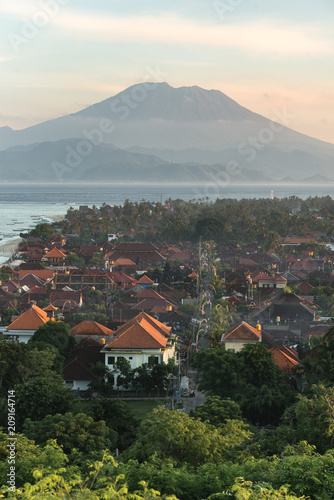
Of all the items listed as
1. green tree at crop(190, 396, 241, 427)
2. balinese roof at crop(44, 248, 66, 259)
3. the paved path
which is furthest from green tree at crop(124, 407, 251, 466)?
balinese roof at crop(44, 248, 66, 259)

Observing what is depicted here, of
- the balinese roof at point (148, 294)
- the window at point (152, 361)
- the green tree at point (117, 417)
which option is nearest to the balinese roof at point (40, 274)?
→ the balinese roof at point (148, 294)

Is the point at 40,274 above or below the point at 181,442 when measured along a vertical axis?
below

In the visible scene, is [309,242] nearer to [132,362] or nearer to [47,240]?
[47,240]

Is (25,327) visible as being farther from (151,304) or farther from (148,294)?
(148,294)

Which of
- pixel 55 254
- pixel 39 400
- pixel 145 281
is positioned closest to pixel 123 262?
pixel 55 254

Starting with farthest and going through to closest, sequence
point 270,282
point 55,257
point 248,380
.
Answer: point 55,257 → point 270,282 → point 248,380

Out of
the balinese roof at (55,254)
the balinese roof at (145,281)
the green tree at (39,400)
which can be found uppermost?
the green tree at (39,400)

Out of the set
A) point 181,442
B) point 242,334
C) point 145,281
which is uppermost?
point 181,442

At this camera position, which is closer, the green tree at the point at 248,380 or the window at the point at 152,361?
the green tree at the point at 248,380

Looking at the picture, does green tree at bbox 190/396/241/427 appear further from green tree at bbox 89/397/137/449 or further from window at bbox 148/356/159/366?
window at bbox 148/356/159/366

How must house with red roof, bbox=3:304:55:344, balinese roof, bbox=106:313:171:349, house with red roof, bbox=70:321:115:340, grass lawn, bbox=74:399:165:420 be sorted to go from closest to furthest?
grass lawn, bbox=74:399:165:420, balinese roof, bbox=106:313:171:349, house with red roof, bbox=3:304:55:344, house with red roof, bbox=70:321:115:340

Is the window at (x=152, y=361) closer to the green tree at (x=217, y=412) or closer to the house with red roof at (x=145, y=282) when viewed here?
the green tree at (x=217, y=412)

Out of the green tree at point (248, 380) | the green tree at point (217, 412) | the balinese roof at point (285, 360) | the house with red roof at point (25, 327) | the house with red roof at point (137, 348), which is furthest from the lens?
the house with red roof at point (25, 327)
